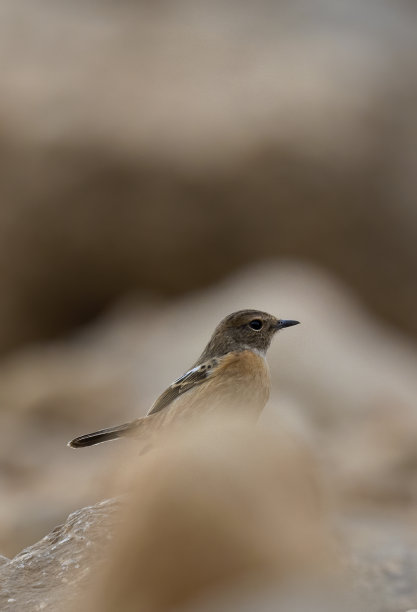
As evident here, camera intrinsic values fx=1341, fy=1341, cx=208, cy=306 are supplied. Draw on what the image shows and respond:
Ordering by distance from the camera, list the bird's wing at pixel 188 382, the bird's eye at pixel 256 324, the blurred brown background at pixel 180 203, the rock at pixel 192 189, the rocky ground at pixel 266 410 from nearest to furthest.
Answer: the bird's wing at pixel 188 382, the bird's eye at pixel 256 324, the rocky ground at pixel 266 410, the blurred brown background at pixel 180 203, the rock at pixel 192 189

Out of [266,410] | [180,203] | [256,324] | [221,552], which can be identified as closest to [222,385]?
[256,324]

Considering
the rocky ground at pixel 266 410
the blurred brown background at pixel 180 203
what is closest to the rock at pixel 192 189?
the blurred brown background at pixel 180 203

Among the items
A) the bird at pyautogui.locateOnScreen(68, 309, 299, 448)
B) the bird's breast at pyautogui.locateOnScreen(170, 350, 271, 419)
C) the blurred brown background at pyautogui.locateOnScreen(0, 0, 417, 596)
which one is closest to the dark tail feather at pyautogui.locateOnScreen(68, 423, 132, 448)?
the bird at pyautogui.locateOnScreen(68, 309, 299, 448)

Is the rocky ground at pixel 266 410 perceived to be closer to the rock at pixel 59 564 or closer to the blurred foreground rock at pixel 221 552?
the rock at pixel 59 564

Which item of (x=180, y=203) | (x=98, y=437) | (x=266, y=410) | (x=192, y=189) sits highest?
(x=192, y=189)

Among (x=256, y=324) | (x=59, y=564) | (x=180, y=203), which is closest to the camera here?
(x=59, y=564)

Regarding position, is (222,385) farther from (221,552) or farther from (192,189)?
(192,189)

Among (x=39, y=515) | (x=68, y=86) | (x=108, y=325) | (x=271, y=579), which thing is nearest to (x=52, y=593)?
(x=271, y=579)
